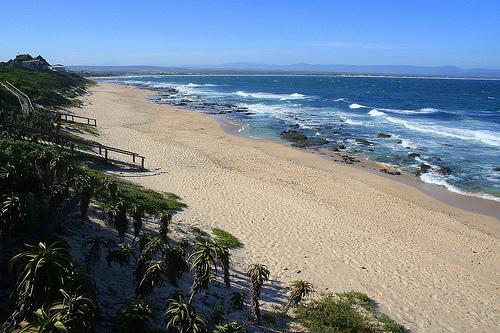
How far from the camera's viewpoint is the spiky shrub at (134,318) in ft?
22.0

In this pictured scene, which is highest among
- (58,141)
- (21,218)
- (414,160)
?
(21,218)

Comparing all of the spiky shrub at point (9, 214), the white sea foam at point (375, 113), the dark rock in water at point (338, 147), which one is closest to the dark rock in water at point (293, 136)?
the dark rock in water at point (338, 147)

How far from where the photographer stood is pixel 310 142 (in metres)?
40.8

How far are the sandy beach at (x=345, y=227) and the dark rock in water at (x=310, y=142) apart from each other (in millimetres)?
5717

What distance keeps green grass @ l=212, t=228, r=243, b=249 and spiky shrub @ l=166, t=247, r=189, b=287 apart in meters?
4.86

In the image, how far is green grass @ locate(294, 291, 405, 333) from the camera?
10.1 meters

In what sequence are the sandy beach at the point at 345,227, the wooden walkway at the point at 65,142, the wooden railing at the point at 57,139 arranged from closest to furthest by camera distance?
the sandy beach at the point at 345,227, the wooden walkway at the point at 65,142, the wooden railing at the point at 57,139

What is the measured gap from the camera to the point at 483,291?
536 inches

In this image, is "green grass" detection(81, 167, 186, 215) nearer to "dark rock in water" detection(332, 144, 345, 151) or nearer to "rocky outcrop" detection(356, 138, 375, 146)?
"dark rock in water" detection(332, 144, 345, 151)

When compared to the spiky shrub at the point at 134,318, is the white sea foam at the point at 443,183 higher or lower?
lower

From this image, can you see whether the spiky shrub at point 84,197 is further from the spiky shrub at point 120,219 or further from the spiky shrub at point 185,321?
the spiky shrub at point 185,321

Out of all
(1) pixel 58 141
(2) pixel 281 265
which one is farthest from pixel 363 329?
(1) pixel 58 141

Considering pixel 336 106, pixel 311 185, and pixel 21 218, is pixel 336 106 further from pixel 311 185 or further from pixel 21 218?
pixel 21 218

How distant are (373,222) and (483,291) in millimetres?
6388
